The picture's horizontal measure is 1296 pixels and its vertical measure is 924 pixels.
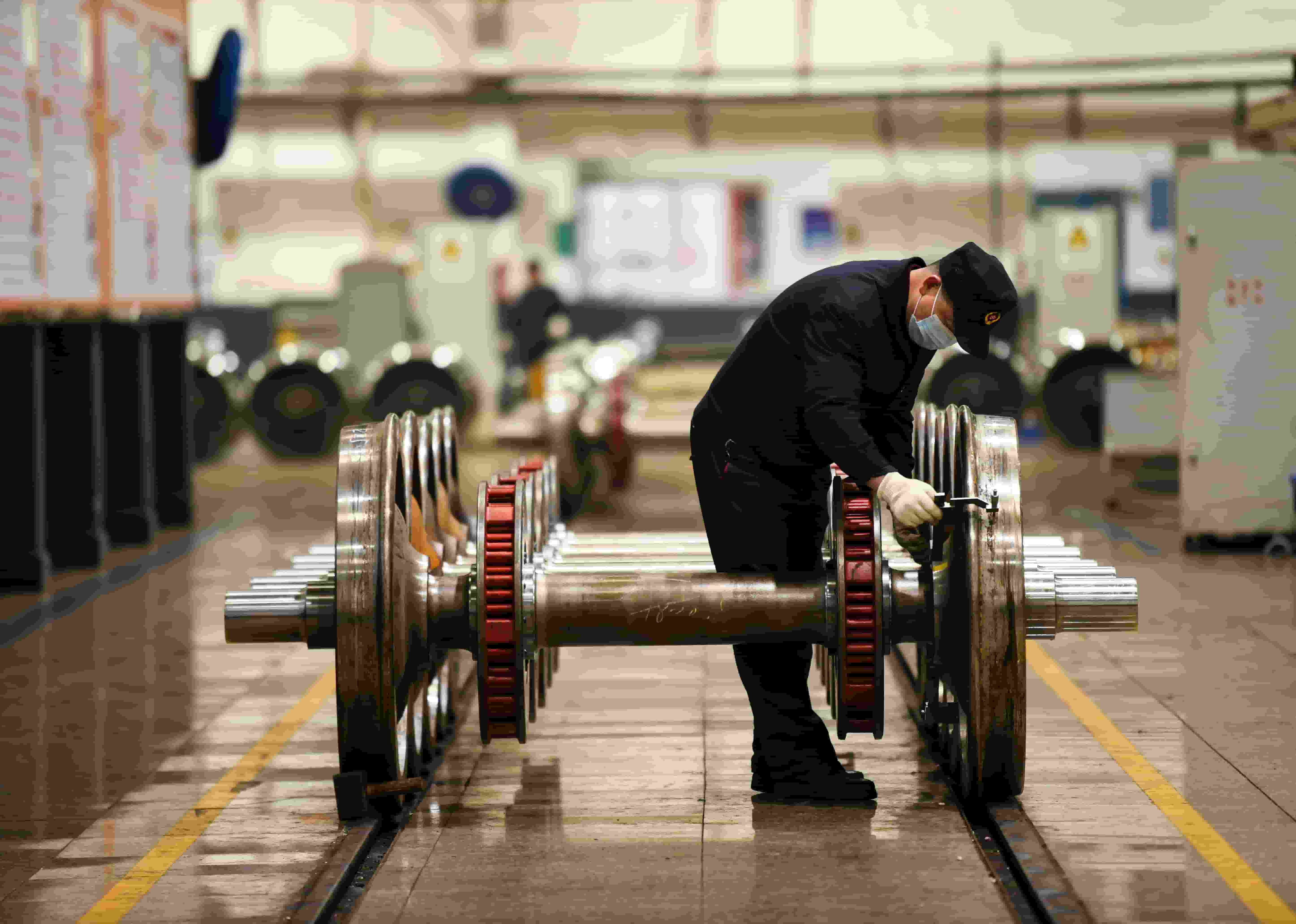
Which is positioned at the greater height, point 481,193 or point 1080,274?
point 481,193

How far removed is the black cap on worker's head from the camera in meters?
4.72

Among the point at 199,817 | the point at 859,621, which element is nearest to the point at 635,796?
the point at 859,621

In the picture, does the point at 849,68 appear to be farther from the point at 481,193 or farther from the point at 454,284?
the point at 454,284

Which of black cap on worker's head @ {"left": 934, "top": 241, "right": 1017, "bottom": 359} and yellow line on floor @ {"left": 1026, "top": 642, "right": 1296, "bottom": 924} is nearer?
yellow line on floor @ {"left": 1026, "top": 642, "right": 1296, "bottom": 924}

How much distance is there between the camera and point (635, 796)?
5.45 meters

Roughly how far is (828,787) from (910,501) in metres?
1.07

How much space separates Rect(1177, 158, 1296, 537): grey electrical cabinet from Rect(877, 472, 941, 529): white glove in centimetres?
622

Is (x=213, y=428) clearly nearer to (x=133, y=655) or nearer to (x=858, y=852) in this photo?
(x=133, y=655)

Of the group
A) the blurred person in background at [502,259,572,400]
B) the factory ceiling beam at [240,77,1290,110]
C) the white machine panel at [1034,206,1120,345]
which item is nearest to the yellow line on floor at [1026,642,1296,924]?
the blurred person in background at [502,259,572,400]

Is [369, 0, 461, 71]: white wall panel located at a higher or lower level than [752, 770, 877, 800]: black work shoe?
higher

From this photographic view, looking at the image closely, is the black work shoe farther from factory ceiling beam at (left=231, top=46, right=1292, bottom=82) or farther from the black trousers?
factory ceiling beam at (left=231, top=46, right=1292, bottom=82)

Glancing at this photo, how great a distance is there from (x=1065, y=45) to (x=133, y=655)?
14994 millimetres

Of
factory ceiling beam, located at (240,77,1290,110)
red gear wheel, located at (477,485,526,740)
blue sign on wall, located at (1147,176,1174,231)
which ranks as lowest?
red gear wheel, located at (477,485,526,740)

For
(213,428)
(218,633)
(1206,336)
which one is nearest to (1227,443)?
(1206,336)
